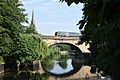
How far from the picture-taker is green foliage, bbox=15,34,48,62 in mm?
57531

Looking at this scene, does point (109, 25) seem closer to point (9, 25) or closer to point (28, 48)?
point (9, 25)

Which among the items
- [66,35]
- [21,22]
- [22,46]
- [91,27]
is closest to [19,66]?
[22,46]

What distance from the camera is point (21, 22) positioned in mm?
57188

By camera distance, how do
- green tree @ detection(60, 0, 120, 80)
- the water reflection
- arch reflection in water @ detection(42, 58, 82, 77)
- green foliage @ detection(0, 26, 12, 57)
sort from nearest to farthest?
1. green tree @ detection(60, 0, 120, 80)
2. green foliage @ detection(0, 26, 12, 57)
3. arch reflection in water @ detection(42, 58, 82, 77)
4. the water reflection

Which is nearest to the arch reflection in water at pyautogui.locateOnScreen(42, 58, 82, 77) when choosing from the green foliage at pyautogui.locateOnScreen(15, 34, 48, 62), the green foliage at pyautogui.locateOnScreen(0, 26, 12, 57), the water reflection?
the water reflection

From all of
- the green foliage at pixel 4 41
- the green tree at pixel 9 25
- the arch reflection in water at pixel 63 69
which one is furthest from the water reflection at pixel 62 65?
the green foliage at pixel 4 41

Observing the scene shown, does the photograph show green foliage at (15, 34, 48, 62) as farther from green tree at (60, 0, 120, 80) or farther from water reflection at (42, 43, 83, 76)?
green tree at (60, 0, 120, 80)

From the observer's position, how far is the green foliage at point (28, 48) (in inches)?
2265

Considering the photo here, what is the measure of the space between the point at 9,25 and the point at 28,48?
24.6 feet

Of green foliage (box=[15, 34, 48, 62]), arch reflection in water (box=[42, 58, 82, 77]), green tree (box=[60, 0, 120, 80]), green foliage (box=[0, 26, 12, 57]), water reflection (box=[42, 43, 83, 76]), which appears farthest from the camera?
water reflection (box=[42, 43, 83, 76])

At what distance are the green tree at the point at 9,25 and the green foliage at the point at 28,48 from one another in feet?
3.41

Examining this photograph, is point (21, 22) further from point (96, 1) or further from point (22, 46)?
point (96, 1)

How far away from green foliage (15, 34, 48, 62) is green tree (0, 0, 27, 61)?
1039 millimetres

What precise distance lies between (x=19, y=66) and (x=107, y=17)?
49519 millimetres
